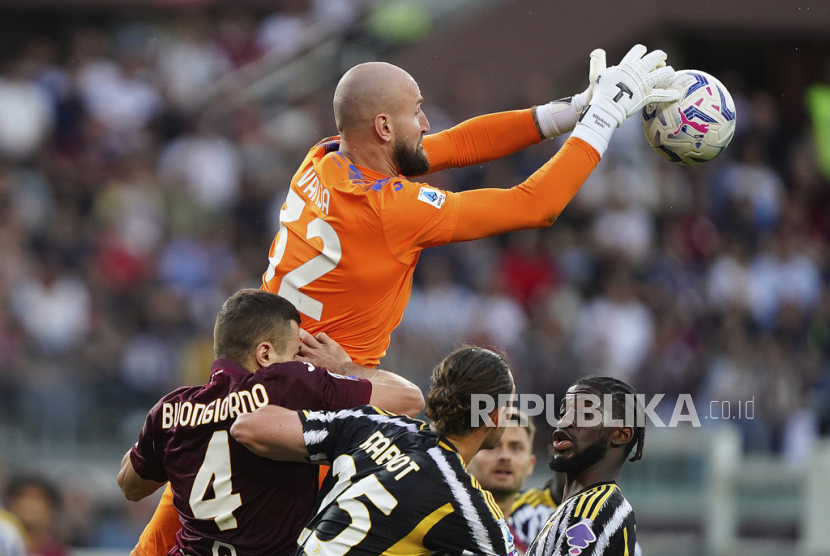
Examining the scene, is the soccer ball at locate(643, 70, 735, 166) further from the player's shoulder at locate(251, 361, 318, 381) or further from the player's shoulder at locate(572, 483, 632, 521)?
the player's shoulder at locate(251, 361, 318, 381)

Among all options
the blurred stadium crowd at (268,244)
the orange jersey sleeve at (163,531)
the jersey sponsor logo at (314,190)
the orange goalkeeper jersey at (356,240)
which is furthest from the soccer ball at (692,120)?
the blurred stadium crowd at (268,244)

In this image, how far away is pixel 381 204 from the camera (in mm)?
4668

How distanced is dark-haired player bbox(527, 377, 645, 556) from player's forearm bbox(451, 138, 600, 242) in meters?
0.72

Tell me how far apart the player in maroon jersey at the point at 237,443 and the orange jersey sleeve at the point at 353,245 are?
17.4 inches

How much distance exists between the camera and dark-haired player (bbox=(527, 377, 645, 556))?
435 cm

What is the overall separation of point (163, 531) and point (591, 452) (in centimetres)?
180

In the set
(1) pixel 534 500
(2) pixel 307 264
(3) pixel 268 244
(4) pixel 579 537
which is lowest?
(4) pixel 579 537

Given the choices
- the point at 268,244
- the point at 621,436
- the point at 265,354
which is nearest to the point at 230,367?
the point at 265,354

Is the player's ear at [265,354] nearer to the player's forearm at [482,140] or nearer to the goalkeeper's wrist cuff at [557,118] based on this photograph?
the player's forearm at [482,140]

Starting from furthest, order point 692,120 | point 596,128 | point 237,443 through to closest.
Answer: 1. point 692,120
2. point 596,128
3. point 237,443

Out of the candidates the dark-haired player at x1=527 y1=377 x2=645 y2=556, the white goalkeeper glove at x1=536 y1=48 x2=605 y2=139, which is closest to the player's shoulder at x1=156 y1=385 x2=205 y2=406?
the dark-haired player at x1=527 y1=377 x2=645 y2=556

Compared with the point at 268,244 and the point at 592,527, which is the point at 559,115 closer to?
the point at 592,527

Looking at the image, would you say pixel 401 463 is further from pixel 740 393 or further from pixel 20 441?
pixel 740 393

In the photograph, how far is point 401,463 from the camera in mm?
3918
